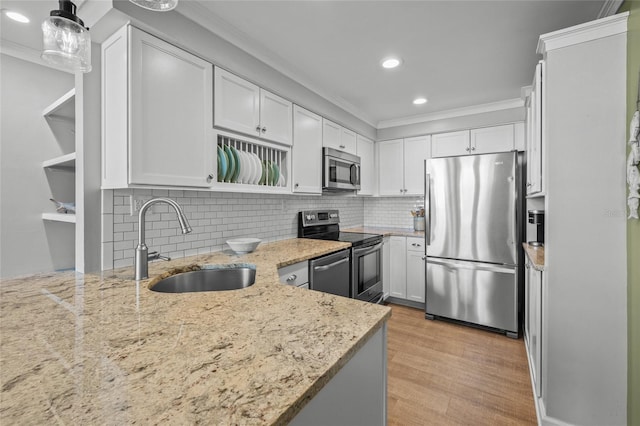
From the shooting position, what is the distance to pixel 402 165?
4051 mm

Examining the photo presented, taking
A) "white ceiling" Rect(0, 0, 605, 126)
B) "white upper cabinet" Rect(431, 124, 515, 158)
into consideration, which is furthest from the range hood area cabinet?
"white upper cabinet" Rect(431, 124, 515, 158)

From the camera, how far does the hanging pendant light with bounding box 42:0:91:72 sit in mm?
1000

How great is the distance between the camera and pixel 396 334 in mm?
2832

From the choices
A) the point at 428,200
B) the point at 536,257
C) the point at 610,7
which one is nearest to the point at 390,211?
the point at 428,200

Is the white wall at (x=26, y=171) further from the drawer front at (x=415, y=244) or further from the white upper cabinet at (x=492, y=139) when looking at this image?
the white upper cabinet at (x=492, y=139)

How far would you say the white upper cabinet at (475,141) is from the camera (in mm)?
3377

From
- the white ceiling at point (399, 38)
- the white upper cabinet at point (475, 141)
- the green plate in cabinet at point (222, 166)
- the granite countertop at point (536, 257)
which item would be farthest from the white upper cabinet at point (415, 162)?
the green plate in cabinet at point (222, 166)

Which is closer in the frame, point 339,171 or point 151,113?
point 151,113

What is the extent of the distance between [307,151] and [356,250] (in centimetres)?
109

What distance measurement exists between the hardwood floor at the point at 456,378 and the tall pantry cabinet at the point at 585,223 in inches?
13.3

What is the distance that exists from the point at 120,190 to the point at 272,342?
157 centimetres

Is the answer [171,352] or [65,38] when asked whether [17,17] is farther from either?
[171,352]

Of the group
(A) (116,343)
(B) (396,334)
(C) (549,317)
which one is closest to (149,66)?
(A) (116,343)

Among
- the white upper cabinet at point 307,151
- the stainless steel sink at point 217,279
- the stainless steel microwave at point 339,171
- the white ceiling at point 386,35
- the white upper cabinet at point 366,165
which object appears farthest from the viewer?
the white upper cabinet at point 366,165
